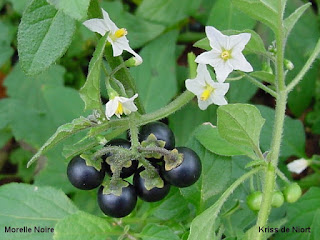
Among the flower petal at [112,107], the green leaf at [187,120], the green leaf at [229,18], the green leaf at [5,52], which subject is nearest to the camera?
the flower petal at [112,107]

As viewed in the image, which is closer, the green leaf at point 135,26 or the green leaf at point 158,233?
the green leaf at point 158,233

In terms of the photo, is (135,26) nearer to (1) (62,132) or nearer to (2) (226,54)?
(2) (226,54)

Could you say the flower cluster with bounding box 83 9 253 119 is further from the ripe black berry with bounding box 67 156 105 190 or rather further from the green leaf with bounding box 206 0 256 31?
the green leaf with bounding box 206 0 256 31

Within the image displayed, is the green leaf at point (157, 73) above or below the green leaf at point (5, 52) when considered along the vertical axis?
above

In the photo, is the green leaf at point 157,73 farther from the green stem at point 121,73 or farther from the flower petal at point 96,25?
the flower petal at point 96,25

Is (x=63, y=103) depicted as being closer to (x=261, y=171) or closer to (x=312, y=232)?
(x=261, y=171)

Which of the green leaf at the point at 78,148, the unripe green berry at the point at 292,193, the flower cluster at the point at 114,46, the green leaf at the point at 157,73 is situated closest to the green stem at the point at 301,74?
the unripe green berry at the point at 292,193

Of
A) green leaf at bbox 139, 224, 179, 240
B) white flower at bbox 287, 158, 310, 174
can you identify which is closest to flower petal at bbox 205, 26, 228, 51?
green leaf at bbox 139, 224, 179, 240
